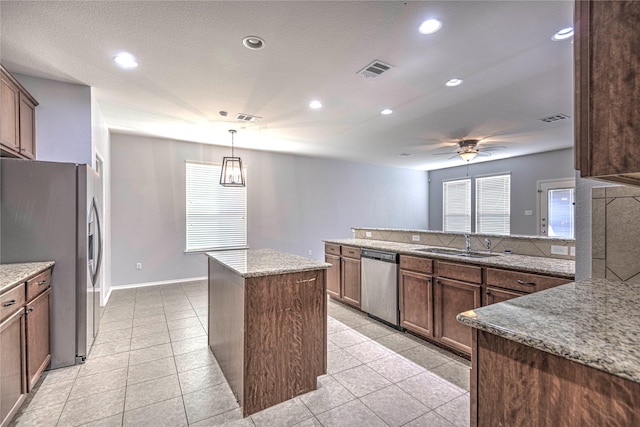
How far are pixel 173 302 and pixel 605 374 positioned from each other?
15.3ft

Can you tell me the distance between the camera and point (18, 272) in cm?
207

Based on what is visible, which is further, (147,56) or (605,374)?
(147,56)

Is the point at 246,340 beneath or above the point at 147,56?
beneath

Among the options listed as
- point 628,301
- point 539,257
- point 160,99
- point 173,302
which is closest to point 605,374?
point 628,301

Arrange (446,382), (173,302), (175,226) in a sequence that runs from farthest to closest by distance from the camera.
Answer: (175,226) < (173,302) < (446,382)

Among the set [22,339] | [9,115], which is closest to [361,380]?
[22,339]

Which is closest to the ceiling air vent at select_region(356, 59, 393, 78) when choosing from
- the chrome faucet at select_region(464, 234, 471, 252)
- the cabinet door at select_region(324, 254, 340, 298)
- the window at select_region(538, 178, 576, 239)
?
the chrome faucet at select_region(464, 234, 471, 252)

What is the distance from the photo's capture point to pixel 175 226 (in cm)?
551

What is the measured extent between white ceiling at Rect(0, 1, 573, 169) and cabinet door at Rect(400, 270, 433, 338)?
2.04 metres

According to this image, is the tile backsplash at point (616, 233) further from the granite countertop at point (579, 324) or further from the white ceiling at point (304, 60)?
the white ceiling at point (304, 60)

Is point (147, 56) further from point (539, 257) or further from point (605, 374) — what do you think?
point (539, 257)

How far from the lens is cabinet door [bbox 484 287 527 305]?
7.55 feet

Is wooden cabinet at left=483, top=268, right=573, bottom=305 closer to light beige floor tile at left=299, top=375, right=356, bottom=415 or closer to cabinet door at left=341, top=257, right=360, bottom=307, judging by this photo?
light beige floor tile at left=299, top=375, right=356, bottom=415

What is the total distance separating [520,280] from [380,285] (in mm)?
1535
